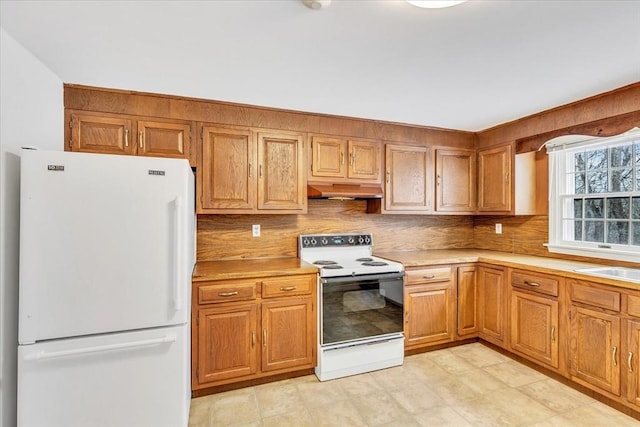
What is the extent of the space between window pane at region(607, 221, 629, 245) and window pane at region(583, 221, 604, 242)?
0.19 ft

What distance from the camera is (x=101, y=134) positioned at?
2336 mm

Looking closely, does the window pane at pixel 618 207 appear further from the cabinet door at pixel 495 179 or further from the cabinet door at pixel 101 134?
the cabinet door at pixel 101 134

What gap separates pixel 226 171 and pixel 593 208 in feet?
10.7

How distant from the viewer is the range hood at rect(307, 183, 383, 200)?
9.16 ft

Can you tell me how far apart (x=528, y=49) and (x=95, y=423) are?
10.3 feet

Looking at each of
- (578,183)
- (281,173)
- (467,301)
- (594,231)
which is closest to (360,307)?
(467,301)

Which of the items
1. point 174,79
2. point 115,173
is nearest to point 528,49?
point 174,79

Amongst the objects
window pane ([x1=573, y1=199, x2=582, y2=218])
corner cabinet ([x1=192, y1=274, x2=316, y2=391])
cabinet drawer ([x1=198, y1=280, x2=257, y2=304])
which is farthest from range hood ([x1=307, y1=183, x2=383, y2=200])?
window pane ([x1=573, y1=199, x2=582, y2=218])

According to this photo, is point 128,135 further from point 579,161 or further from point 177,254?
point 579,161

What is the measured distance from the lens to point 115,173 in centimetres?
167

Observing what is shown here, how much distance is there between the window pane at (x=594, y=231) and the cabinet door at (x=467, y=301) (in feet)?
3.30

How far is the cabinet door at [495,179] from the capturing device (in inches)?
127

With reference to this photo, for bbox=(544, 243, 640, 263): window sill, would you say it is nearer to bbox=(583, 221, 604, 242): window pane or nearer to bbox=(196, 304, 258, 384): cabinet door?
bbox=(583, 221, 604, 242): window pane

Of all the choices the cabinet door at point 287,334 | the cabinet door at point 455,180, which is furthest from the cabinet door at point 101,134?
the cabinet door at point 455,180
